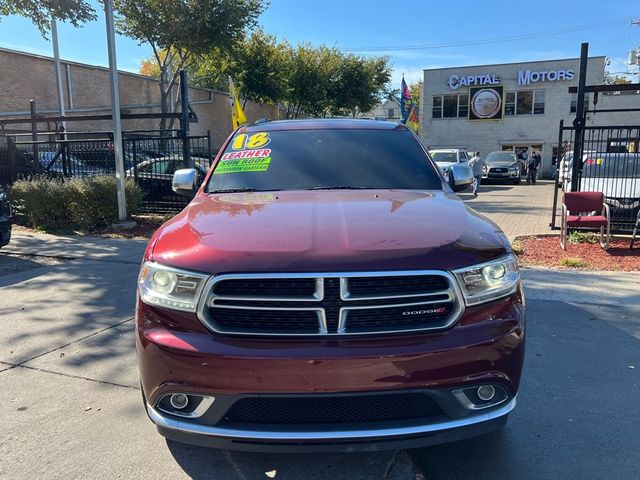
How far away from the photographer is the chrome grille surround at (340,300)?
7.29 feet

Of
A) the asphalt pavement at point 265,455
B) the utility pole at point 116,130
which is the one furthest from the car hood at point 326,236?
the utility pole at point 116,130

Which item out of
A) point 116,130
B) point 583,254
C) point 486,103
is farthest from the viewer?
point 486,103

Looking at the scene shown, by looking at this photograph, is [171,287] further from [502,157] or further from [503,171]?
[502,157]

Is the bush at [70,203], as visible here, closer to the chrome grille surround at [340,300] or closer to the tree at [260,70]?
the chrome grille surround at [340,300]

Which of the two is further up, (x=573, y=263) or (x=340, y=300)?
(x=340, y=300)

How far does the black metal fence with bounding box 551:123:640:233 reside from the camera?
9.14m

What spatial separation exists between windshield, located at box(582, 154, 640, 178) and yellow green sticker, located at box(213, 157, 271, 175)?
8470 millimetres

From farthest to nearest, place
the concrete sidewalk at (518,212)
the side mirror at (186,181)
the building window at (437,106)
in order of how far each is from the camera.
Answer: the building window at (437,106) < the concrete sidewalk at (518,212) < the side mirror at (186,181)

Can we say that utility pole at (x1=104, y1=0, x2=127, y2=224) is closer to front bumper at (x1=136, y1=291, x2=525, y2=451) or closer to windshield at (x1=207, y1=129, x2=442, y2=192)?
windshield at (x1=207, y1=129, x2=442, y2=192)

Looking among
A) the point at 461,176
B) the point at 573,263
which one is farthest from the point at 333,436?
the point at 573,263

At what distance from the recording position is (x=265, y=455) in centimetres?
275

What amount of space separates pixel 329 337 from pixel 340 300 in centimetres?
17

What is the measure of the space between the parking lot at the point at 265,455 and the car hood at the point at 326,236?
3.70 feet

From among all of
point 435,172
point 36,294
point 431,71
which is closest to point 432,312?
point 435,172
